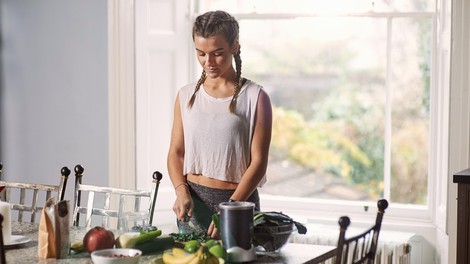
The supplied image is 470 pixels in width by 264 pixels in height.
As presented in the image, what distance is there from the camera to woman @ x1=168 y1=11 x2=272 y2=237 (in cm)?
305

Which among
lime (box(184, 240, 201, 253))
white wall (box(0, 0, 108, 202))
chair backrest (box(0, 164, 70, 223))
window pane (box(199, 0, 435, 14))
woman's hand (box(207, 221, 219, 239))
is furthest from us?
white wall (box(0, 0, 108, 202))

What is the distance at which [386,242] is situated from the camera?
446 cm

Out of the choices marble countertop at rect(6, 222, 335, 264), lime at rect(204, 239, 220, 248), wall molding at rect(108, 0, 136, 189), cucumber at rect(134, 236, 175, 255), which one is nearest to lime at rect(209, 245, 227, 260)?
lime at rect(204, 239, 220, 248)

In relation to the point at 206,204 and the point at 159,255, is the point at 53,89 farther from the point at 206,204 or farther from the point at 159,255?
the point at 159,255

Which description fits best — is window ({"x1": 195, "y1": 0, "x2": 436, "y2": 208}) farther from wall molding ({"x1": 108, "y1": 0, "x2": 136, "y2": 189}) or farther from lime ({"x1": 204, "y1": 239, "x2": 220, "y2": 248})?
lime ({"x1": 204, "y1": 239, "x2": 220, "y2": 248})

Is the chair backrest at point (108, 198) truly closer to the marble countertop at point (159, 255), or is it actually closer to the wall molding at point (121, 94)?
the marble countertop at point (159, 255)

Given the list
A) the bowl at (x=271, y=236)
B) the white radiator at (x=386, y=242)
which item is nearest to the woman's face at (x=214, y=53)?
the bowl at (x=271, y=236)

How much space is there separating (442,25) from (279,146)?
1243 mm

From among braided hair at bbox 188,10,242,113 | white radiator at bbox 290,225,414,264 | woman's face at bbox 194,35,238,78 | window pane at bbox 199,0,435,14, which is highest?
window pane at bbox 199,0,435,14

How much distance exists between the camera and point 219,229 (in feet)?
9.04

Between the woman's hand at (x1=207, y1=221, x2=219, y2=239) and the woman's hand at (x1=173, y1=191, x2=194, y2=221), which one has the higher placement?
the woman's hand at (x1=173, y1=191, x2=194, y2=221)

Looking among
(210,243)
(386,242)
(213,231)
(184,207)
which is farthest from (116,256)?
(386,242)

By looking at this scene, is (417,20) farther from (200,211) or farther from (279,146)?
(200,211)

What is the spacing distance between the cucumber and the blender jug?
10.4 inches
